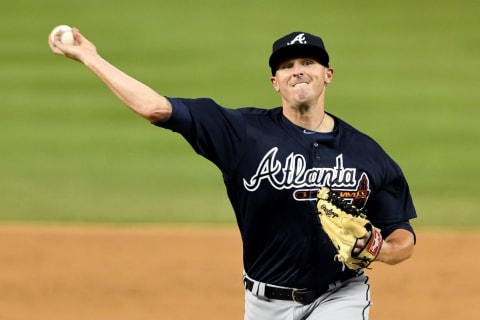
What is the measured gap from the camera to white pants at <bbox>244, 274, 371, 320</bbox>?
16.0 feet

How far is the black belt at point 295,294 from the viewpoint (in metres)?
4.90

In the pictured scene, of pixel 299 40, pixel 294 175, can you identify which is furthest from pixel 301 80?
pixel 294 175

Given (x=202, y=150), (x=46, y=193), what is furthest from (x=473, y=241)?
(x=202, y=150)

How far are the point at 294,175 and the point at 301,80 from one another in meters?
0.46

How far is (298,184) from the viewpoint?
4785 mm

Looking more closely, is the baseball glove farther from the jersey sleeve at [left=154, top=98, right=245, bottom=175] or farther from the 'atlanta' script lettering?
the jersey sleeve at [left=154, top=98, right=245, bottom=175]

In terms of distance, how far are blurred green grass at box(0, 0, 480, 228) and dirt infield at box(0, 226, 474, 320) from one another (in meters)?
0.80

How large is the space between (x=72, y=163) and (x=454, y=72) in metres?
5.65

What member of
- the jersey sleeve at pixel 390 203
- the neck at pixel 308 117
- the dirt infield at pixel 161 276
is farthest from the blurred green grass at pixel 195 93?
the neck at pixel 308 117

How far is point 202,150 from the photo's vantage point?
470cm

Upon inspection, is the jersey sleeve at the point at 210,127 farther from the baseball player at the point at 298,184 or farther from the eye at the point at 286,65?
the eye at the point at 286,65

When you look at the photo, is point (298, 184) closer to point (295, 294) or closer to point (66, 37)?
point (295, 294)

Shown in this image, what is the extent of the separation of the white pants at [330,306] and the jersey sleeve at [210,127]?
724mm

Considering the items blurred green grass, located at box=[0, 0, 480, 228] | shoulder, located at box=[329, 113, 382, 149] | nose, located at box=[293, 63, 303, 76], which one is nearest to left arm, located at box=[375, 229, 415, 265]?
shoulder, located at box=[329, 113, 382, 149]
